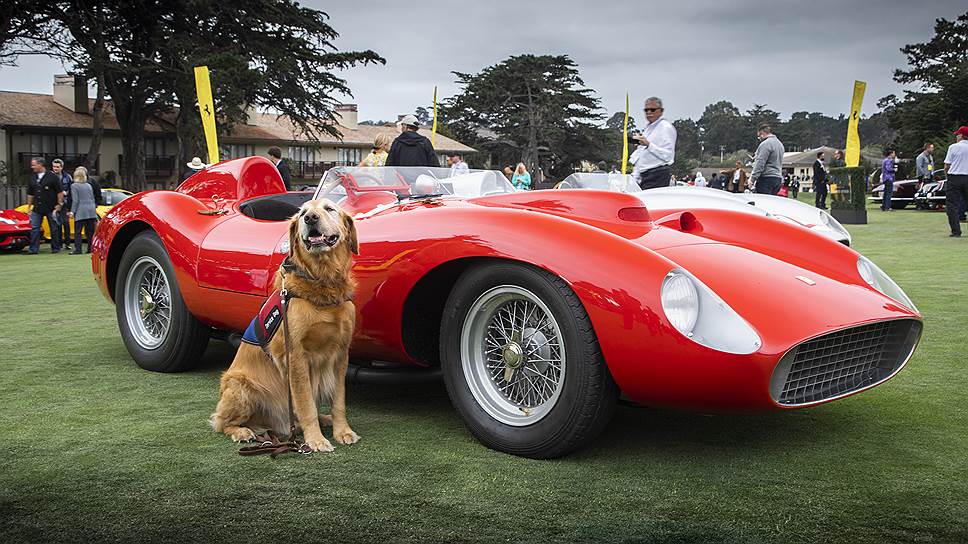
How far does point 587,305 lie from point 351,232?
3.86 feet

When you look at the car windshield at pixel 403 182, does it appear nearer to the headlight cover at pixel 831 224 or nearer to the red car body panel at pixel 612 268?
the red car body panel at pixel 612 268

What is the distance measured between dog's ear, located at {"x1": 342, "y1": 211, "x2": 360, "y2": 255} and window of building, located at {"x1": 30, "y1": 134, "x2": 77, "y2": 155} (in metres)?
51.7

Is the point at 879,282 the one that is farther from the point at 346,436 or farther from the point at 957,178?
the point at 957,178

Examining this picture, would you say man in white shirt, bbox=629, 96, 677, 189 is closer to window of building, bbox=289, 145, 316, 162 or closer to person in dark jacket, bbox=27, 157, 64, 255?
person in dark jacket, bbox=27, 157, 64, 255

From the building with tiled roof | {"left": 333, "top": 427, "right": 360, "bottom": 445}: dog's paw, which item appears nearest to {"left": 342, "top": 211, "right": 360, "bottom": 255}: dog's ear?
{"left": 333, "top": 427, "right": 360, "bottom": 445}: dog's paw

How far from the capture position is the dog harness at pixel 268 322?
3.79 m

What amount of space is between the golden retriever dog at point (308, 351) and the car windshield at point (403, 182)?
0.99 metres

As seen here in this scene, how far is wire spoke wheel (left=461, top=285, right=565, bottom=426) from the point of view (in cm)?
345

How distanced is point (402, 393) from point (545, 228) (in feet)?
5.47

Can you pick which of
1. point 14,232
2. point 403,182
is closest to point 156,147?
point 14,232

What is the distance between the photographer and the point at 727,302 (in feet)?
10.8

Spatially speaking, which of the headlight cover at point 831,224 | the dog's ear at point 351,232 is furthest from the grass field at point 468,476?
the headlight cover at point 831,224

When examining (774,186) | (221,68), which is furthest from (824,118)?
(774,186)

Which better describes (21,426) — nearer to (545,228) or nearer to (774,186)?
(545,228)
